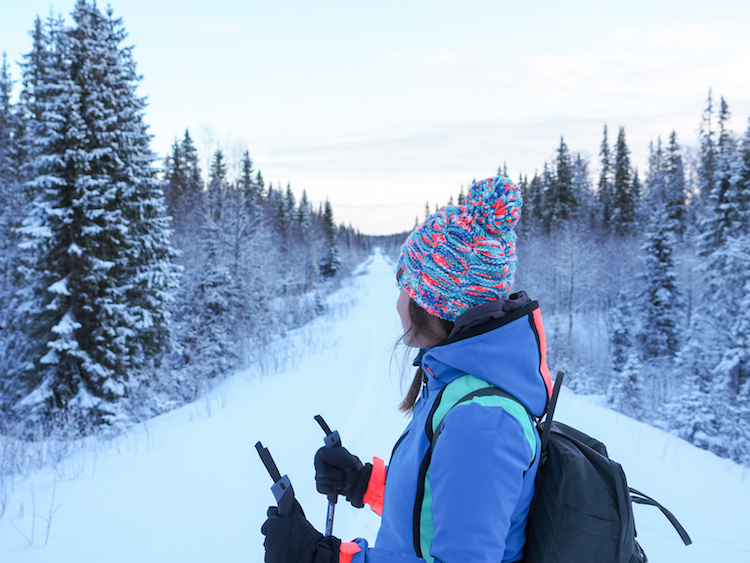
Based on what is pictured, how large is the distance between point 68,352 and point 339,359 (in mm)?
6775

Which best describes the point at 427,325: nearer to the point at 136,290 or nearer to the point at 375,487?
the point at 375,487

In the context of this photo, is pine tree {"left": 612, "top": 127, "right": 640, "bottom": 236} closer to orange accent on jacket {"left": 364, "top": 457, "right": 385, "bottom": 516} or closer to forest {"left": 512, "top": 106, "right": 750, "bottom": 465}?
forest {"left": 512, "top": 106, "right": 750, "bottom": 465}

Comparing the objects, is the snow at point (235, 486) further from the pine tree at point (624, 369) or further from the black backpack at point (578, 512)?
the pine tree at point (624, 369)

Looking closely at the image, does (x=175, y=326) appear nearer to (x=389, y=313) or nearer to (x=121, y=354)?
(x=121, y=354)

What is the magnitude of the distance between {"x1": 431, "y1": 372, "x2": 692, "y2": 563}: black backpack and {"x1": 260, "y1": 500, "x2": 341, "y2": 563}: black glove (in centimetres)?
48

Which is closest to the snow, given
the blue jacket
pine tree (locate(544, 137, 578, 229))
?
the blue jacket

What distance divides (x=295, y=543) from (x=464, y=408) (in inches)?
26.6

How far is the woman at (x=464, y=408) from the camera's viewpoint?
3.36 ft

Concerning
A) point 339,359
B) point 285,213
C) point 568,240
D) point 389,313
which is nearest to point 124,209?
point 339,359

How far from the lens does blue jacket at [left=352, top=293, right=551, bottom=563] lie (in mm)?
1014

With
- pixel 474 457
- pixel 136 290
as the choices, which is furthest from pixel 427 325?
pixel 136 290

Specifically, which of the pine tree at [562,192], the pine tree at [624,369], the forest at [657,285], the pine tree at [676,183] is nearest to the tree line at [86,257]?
the pine tree at [624,369]

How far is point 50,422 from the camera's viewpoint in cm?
998

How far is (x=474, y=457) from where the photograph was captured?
3.38ft
